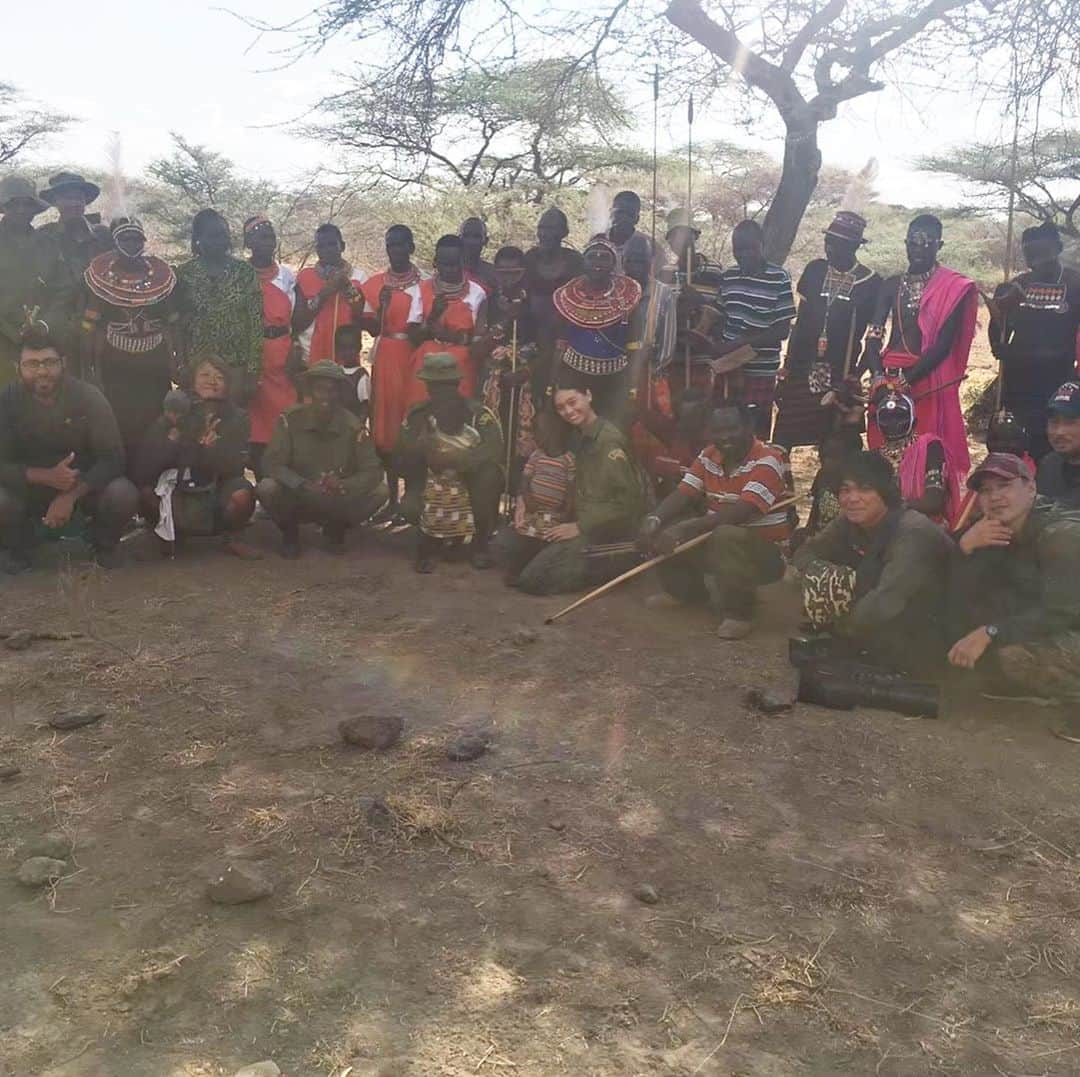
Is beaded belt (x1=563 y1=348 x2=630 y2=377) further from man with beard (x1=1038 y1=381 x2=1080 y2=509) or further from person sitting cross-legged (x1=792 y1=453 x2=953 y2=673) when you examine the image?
man with beard (x1=1038 y1=381 x2=1080 y2=509)

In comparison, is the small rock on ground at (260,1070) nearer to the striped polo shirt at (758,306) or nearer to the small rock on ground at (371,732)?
the small rock on ground at (371,732)

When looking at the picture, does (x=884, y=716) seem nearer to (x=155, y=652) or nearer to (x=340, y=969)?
(x=340, y=969)

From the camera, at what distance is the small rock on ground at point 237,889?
3.03m

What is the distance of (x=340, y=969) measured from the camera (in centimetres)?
278

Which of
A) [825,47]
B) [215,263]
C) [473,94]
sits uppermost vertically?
[473,94]

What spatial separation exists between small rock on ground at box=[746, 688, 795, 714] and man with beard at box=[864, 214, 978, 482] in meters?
2.12

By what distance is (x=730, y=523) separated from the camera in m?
5.45

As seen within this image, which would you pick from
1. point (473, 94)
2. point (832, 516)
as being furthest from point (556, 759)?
point (473, 94)

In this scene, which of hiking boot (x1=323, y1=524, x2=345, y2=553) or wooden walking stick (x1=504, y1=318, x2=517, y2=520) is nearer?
hiking boot (x1=323, y1=524, x2=345, y2=553)

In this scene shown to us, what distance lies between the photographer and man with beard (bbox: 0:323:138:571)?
6035mm

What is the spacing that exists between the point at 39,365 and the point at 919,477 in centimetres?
467

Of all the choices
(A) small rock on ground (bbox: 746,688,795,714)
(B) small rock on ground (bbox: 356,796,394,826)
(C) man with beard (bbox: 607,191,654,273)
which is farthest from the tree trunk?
(B) small rock on ground (bbox: 356,796,394,826)

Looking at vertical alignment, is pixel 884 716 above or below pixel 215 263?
below

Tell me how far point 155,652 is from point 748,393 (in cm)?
380
